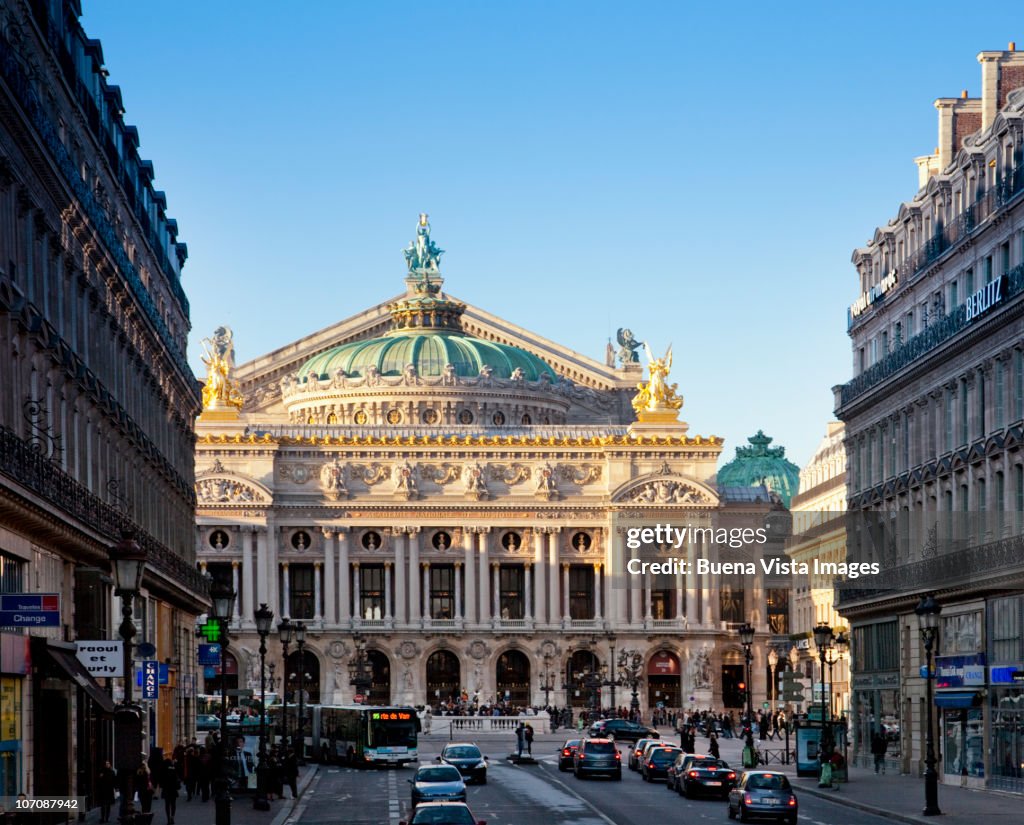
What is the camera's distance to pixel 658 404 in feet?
588

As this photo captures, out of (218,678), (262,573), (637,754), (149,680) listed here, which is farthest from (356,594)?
(149,680)

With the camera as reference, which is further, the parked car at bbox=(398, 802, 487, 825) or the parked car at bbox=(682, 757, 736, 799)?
the parked car at bbox=(682, 757, 736, 799)

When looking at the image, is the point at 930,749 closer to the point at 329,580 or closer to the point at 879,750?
the point at 879,750

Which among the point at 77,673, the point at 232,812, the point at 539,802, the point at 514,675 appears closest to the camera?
the point at 77,673

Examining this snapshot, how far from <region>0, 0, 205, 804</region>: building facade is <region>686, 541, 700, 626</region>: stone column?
96.8m

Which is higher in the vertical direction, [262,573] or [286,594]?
[262,573]

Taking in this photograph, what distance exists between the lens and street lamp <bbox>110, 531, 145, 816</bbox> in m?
39.6

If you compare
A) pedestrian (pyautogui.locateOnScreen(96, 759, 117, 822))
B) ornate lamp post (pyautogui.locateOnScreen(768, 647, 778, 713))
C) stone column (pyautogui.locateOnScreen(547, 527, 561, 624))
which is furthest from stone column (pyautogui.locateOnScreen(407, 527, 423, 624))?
pedestrian (pyautogui.locateOnScreen(96, 759, 117, 822))

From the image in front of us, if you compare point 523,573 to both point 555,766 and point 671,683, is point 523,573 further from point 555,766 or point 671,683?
point 555,766

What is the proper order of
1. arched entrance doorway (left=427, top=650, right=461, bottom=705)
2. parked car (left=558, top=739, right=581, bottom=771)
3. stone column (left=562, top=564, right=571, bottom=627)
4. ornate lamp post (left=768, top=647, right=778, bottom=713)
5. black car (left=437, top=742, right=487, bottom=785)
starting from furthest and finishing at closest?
stone column (left=562, top=564, right=571, bottom=627)
arched entrance doorway (left=427, top=650, right=461, bottom=705)
ornate lamp post (left=768, top=647, right=778, bottom=713)
parked car (left=558, top=739, right=581, bottom=771)
black car (left=437, top=742, right=487, bottom=785)

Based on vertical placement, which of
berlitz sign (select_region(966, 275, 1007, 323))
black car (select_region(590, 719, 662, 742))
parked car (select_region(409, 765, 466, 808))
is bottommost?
black car (select_region(590, 719, 662, 742))

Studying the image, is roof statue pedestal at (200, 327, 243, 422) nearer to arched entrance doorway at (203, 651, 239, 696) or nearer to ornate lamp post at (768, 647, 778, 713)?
arched entrance doorway at (203, 651, 239, 696)

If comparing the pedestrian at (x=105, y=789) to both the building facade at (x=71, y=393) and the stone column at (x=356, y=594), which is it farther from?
the stone column at (x=356, y=594)

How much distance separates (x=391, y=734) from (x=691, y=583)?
263 feet
